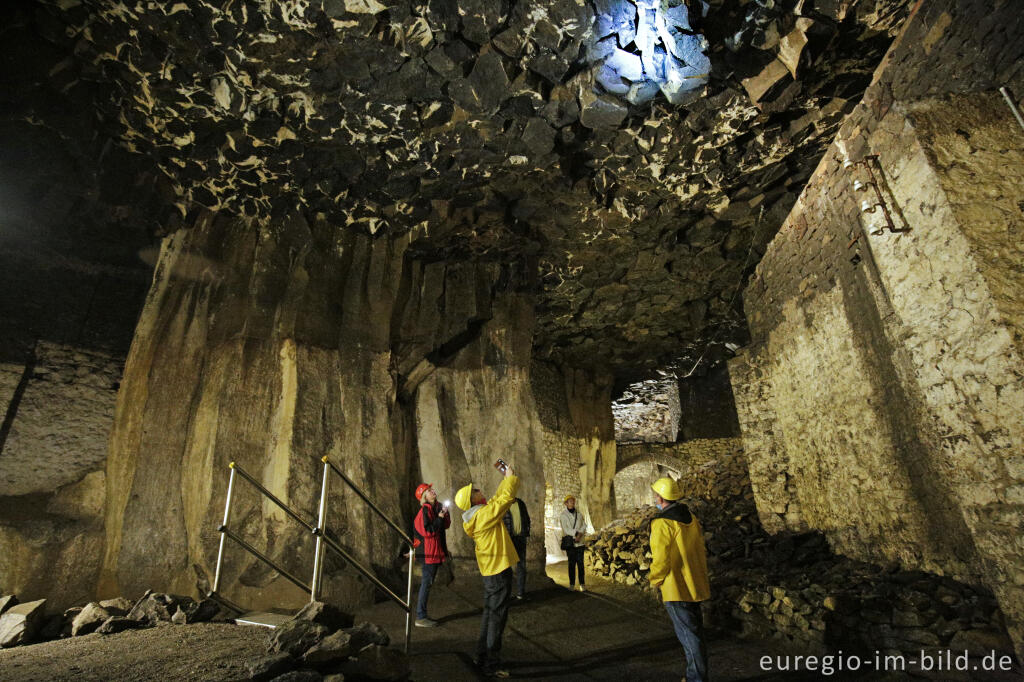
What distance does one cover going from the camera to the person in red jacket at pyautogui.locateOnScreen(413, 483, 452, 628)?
4918 millimetres

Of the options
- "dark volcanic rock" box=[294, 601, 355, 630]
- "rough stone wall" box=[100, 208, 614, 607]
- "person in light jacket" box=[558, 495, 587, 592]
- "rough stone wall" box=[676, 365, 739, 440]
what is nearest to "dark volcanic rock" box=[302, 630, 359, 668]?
"dark volcanic rock" box=[294, 601, 355, 630]

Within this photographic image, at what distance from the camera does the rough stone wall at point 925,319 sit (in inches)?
136

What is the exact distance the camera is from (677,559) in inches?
134

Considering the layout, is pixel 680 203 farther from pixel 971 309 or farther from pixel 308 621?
pixel 308 621

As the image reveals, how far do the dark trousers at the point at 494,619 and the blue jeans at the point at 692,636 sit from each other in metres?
1.15

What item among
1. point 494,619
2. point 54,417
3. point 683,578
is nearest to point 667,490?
point 683,578

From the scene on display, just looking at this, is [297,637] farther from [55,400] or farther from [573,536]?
[573,536]

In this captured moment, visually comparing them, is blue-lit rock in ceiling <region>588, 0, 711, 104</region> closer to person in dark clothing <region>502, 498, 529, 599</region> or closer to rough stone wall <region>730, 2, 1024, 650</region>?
rough stone wall <region>730, 2, 1024, 650</region>

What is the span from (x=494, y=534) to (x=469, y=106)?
4562 millimetres

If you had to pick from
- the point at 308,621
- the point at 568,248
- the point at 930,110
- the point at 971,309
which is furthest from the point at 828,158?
the point at 308,621

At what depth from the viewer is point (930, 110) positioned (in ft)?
13.7

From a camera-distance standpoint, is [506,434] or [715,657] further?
[506,434]

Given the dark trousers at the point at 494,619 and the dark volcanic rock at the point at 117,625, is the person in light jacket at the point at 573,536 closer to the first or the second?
the dark trousers at the point at 494,619

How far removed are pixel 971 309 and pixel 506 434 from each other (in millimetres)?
5586
